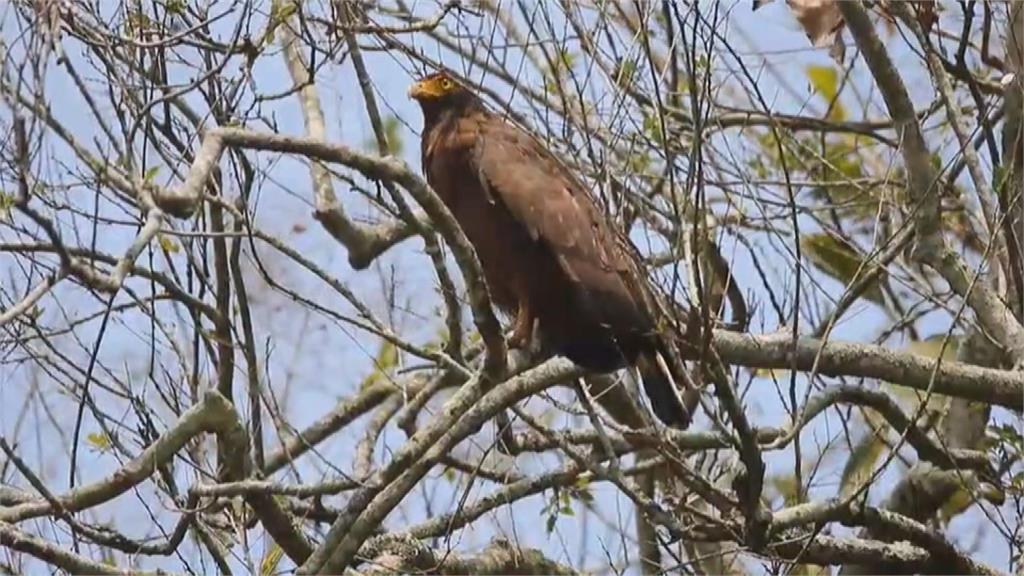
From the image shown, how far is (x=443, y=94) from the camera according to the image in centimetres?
544

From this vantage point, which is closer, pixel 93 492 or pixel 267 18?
pixel 93 492

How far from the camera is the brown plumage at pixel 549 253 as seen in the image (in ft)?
15.7

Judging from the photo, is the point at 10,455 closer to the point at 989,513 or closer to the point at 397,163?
the point at 397,163

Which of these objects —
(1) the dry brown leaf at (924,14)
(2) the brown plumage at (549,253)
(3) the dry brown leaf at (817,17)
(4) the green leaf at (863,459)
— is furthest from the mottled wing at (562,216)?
(4) the green leaf at (863,459)

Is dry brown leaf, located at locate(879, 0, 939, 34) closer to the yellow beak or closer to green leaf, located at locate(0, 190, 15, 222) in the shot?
the yellow beak

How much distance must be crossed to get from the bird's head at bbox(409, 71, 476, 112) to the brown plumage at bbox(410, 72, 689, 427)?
153 millimetres

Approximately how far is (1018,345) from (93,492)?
267 centimetres

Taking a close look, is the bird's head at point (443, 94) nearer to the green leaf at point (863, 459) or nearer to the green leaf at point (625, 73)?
the green leaf at point (625, 73)

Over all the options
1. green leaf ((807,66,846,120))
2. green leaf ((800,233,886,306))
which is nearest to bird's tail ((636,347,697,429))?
green leaf ((800,233,886,306))

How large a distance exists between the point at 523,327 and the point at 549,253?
24cm

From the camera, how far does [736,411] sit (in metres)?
3.92

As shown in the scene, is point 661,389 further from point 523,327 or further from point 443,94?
point 443,94

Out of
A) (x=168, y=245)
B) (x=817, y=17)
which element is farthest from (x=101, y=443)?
(x=817, y=17)

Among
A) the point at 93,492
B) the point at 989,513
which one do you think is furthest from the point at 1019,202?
the point at 93,492
